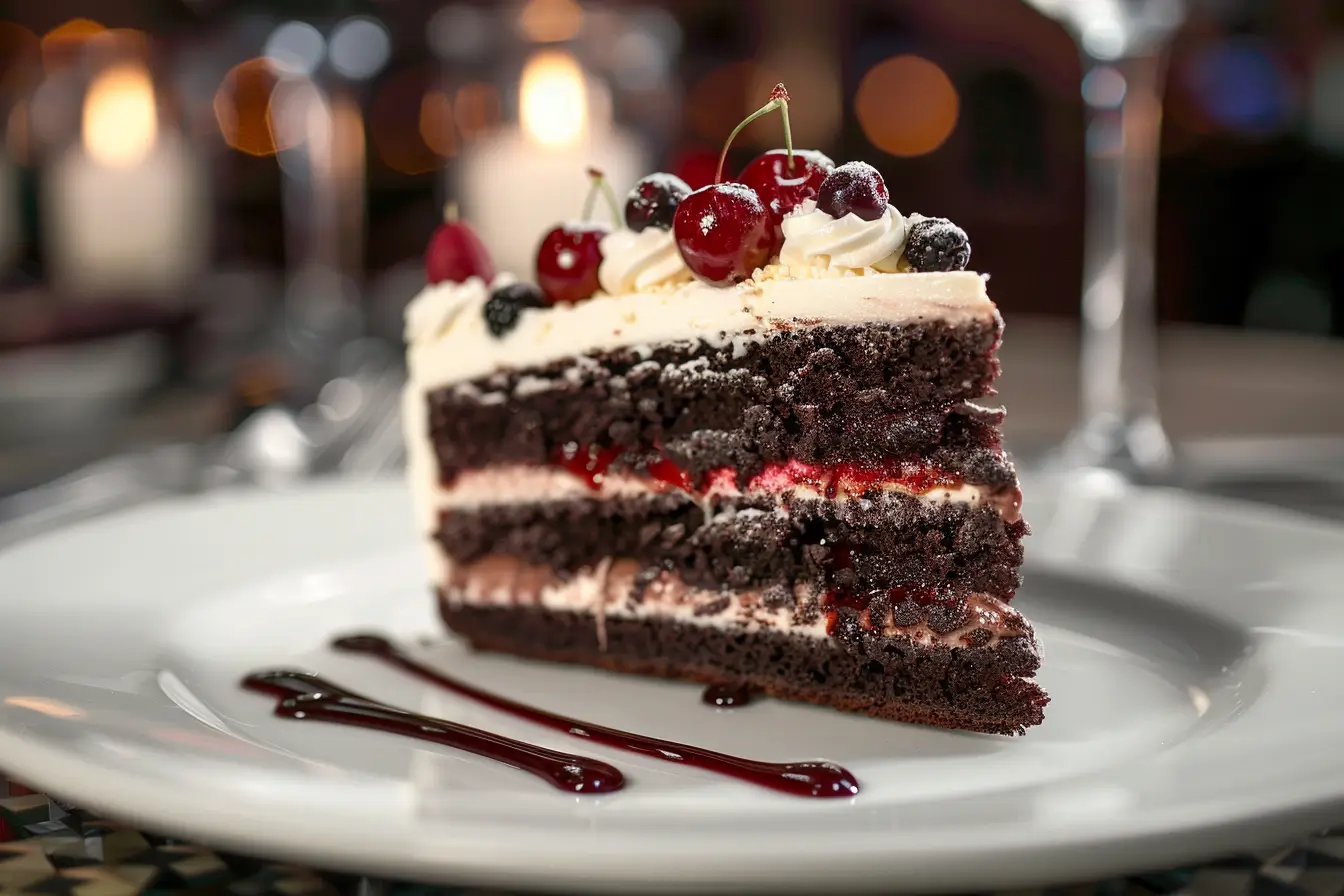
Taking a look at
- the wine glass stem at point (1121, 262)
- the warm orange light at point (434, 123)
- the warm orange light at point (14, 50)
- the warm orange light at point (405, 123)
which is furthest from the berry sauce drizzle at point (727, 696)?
the warm orange light at point (14, 50)

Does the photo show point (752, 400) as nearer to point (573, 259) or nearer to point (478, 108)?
point (573, 259)

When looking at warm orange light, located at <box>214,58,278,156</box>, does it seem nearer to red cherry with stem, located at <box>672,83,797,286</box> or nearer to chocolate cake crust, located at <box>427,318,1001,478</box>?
chocolate cake crust, located at <box>427,318,1001,478</box>

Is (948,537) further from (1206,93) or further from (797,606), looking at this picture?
(1206,93)

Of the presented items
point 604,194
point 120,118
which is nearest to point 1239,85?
point 120,118

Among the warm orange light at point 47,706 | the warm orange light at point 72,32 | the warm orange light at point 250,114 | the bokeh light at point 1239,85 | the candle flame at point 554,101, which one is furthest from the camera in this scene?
the warm orange light at point 250,114

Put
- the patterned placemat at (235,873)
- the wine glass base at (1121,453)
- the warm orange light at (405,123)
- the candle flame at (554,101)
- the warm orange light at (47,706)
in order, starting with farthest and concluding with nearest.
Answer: the warm orange light at (405,123)
the candle flame at (554,101)
the wine glass base at (1121,453)
the warm orange light at (47,706)
the patterned placemat at (235,873)

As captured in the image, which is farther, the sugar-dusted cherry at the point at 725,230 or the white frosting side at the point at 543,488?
the white frosting side at the point at 543,488

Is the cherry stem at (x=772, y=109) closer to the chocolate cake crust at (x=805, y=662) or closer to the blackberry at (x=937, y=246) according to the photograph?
the blackberry at (x=937, y=246)
